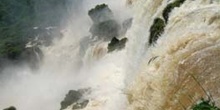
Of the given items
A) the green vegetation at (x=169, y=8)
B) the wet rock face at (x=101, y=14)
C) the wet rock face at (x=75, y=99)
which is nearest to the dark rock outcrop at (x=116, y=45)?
the wet rock face at (x=75, y=99)

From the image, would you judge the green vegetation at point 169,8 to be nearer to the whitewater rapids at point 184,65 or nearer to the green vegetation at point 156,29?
the green vegetation at point 156,29

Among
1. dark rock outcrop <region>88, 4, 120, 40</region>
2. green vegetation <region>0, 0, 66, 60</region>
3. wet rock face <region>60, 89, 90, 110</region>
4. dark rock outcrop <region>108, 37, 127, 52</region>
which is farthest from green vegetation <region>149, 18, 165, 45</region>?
green vegetation <region>0, 0, 66, 60</region>

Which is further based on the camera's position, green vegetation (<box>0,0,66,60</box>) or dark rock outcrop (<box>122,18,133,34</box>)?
green vegetation (<box>0,0,66,60</box>)

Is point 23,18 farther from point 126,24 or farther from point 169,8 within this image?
point 169,8

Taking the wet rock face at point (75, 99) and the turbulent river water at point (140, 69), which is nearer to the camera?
the turbulent river water at point (140, 69)

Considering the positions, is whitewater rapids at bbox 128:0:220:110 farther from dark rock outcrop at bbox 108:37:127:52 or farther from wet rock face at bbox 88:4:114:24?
wet rock face at bbox 88:4:114:24

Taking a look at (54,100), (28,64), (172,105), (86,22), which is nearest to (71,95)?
(54,100)

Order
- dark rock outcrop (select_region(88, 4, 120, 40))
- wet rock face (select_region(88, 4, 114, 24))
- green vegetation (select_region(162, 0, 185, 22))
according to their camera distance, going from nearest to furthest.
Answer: green vegetation (select_region(162, 0, 185, 22)) < dark rock outcrop (select_region(88, 4, 120, 40)) < wet rock face (select_region(88, 4, 114, 24))

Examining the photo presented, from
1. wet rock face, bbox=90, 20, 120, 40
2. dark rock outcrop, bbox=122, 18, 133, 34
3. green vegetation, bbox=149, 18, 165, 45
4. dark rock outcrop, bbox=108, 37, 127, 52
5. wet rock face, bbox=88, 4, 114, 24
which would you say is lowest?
green vegetation, bbox=149, 18, 165, 45
